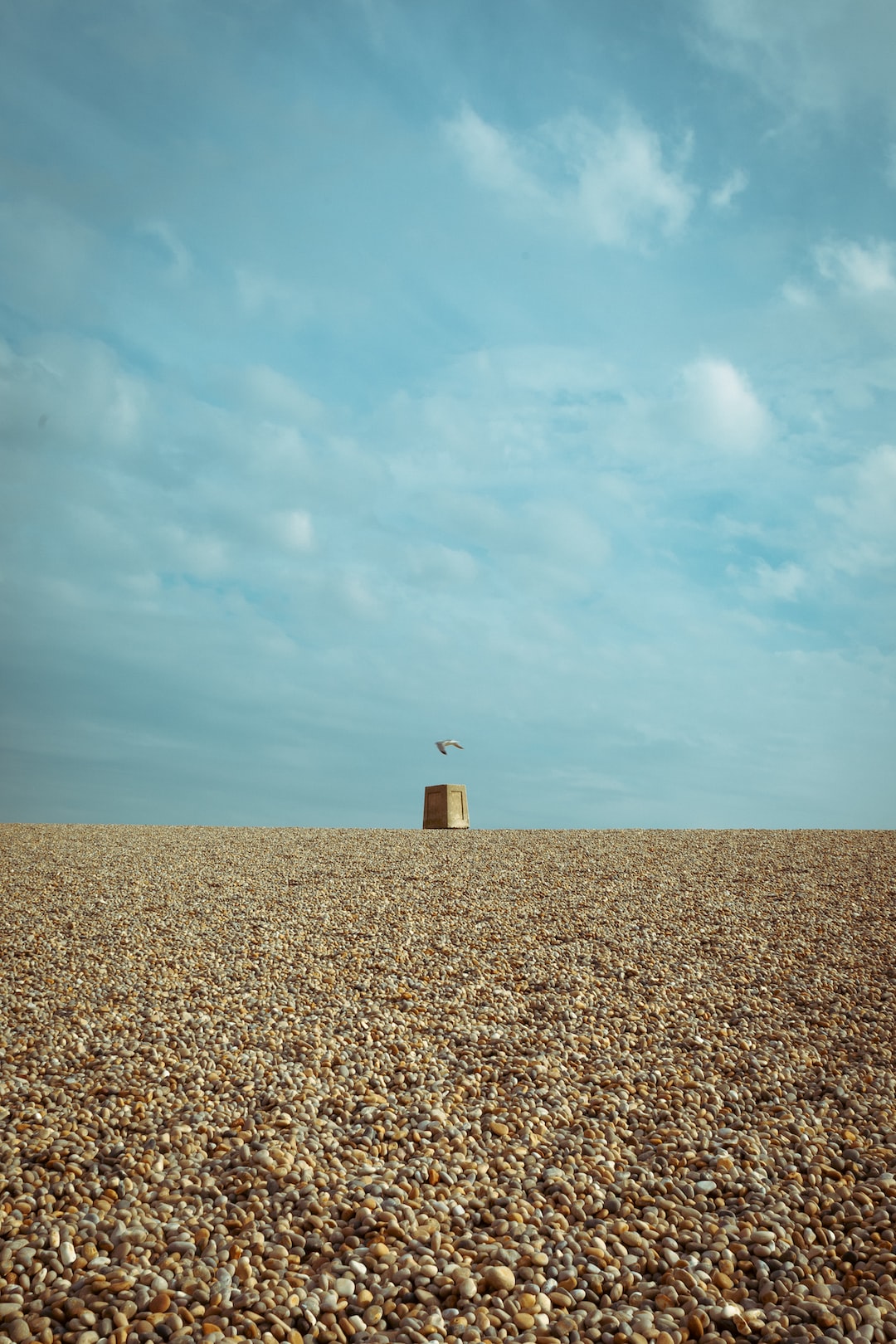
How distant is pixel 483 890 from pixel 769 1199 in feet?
16.3

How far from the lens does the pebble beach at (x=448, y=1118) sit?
2.89 meters

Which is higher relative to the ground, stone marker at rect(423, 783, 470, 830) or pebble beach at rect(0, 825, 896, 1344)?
stone marker at rect(423, 783, 470, 830)

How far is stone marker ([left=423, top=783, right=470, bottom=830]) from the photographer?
43.9ft

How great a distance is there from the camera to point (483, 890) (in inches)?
330

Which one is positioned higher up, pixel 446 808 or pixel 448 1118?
pixel 446 808

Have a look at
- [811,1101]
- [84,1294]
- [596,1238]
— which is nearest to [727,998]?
[811,1101]

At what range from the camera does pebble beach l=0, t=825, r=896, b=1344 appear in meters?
2.89

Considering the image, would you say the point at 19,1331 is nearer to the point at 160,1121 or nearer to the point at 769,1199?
the point at 160,1121

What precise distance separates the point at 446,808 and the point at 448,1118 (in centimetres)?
929

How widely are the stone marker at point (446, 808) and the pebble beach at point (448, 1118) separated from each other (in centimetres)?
520

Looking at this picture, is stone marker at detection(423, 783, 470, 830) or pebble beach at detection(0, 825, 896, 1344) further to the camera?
stone marker at detection(423, 783, 470, 830)

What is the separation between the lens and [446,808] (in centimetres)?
1340

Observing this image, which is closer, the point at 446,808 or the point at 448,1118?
the point at 448,1118

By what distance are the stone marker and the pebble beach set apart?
17.1ft
